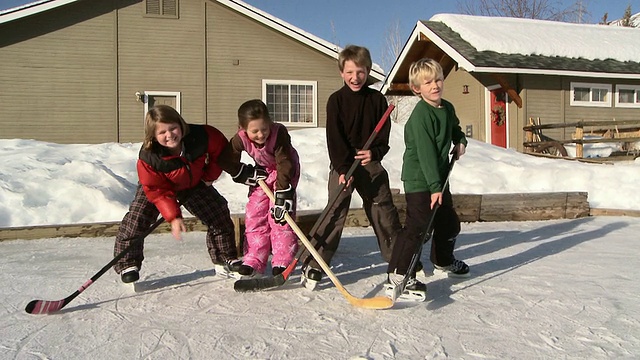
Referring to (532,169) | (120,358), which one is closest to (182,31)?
(532,169)

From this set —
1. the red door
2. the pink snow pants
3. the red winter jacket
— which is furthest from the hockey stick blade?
the red door

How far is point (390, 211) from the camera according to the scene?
10.7ft

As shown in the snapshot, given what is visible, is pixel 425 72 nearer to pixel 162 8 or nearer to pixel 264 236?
pixel 264 236

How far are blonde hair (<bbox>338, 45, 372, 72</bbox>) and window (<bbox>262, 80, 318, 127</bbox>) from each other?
10600 mm

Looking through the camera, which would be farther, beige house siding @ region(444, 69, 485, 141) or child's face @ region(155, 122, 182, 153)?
beige house siding @ region(444, 69, 485, 141)

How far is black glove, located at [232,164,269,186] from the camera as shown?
10.7 ft

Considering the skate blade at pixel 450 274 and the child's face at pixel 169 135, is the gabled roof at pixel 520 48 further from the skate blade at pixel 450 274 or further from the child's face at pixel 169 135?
the child's face at pixel 169 135

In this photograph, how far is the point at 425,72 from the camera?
9.66 ft

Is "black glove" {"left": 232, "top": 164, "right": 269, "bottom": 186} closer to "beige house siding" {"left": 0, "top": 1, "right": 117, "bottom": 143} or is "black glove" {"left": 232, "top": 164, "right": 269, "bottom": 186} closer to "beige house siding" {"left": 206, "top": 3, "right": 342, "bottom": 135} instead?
"beige house siding" {"left": 206, "top": 3, "right": 342, "bottom": 135}

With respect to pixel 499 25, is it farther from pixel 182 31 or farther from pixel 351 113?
pixel 351 113

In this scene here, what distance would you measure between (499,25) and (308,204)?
12.4 meters

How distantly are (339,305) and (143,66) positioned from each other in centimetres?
1183

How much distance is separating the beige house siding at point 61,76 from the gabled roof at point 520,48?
869 cm

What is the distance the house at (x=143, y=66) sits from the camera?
1216cm
